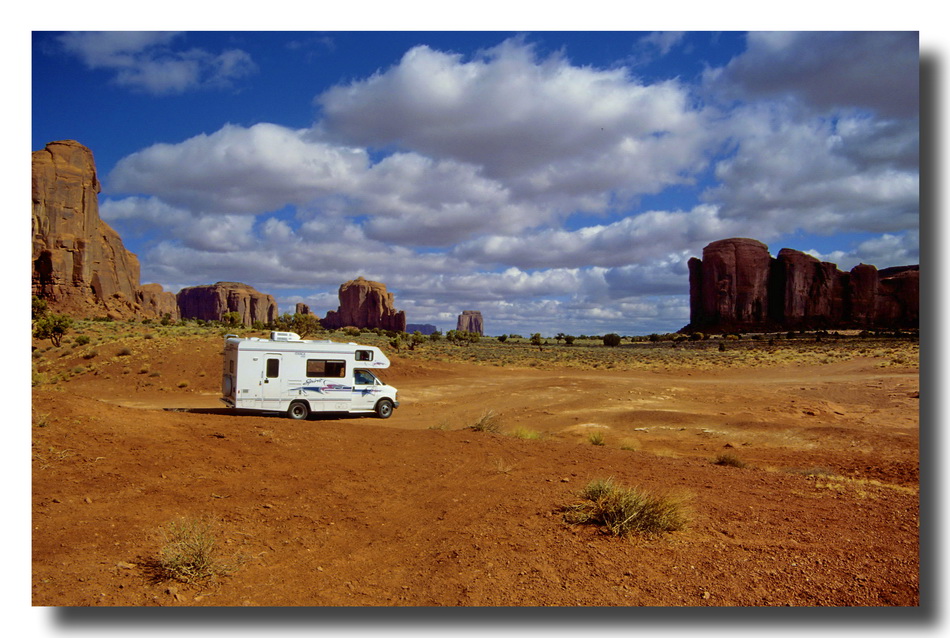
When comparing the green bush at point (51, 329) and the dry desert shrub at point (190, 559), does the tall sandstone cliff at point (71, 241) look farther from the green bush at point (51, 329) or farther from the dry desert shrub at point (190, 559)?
the dry desert shrub at point (190, 559)

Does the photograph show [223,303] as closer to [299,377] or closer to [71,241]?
[71,241]

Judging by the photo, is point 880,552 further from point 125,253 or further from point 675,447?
point 125,253

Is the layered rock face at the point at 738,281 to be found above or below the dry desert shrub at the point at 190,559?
above

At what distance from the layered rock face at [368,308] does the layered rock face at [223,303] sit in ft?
102

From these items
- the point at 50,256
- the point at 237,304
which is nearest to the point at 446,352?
the point at 50,256

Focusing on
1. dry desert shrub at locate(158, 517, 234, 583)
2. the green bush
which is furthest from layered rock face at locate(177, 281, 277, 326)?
dry desert shrub at locate(158, 517, 234, 583)

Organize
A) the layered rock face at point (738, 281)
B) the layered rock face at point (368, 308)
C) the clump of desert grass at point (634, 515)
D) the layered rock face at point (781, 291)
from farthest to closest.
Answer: the layered rock face at point (368, 308), the layered rock face at point (738, 281), the layered rock face at point (781, 291), the clump of desert grass at point (634, 515)

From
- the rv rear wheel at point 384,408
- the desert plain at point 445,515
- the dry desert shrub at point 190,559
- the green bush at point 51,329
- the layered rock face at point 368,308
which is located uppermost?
the layered rock face at point 368,308

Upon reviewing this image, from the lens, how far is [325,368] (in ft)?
64.0

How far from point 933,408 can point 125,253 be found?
121 meters

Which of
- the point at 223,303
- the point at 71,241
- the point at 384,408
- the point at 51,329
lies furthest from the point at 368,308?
the point at 384,408

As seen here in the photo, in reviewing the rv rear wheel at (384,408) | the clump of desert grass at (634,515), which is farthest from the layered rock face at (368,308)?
the clump of desert grass at (634,515)

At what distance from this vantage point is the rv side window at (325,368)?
19109 mm

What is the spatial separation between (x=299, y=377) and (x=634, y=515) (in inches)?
596
